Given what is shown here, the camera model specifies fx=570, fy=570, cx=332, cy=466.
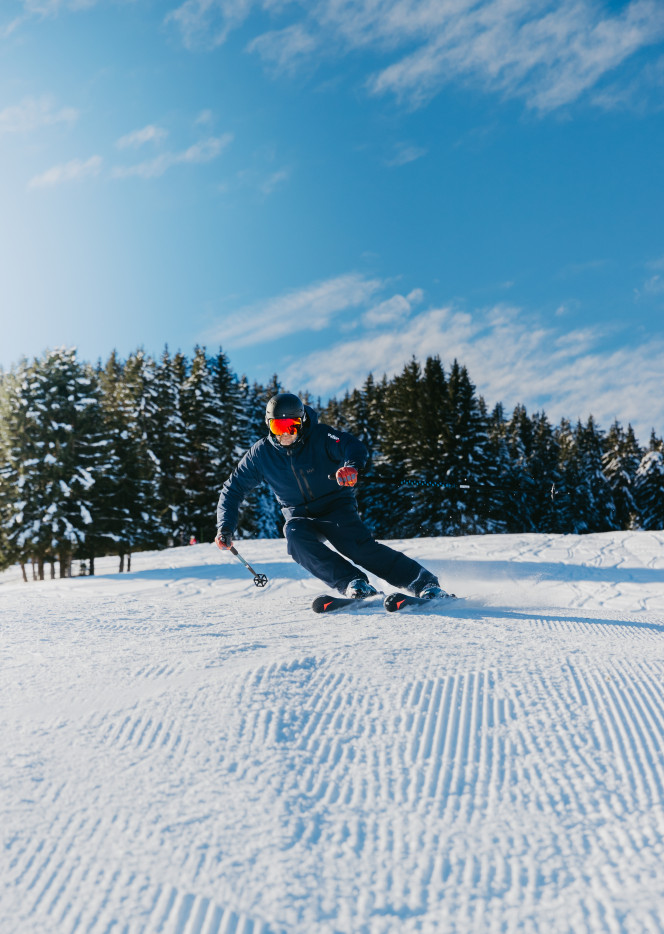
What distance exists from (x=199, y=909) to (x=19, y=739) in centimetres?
100

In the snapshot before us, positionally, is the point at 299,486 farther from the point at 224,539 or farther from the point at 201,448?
the point at 201,448

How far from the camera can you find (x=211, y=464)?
115 feet

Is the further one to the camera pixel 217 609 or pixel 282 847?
pixel 217 609

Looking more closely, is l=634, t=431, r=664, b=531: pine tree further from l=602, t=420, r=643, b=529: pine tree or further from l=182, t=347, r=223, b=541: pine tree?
l=182, t=347, r=223, b=541: pine tree

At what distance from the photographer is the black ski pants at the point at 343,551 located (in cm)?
491

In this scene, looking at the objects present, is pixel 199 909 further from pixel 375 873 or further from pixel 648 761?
pixel 648 761

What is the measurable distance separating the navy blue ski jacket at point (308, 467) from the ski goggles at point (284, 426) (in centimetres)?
10

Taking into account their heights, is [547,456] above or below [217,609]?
above

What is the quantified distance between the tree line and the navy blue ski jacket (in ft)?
3.17

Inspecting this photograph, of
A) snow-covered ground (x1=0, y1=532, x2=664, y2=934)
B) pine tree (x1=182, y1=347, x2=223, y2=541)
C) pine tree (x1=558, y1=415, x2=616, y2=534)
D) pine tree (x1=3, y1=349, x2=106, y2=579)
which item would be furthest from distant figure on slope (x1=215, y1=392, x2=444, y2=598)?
pine tree (x1=558, y1=415, x2=616, y2=534)

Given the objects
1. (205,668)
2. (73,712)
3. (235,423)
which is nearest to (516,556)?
(205,668)

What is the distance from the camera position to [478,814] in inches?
57.6

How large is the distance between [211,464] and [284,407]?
1212 inches

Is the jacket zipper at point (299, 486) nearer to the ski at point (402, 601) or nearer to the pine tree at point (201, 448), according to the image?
the ski at point (402, 601)
